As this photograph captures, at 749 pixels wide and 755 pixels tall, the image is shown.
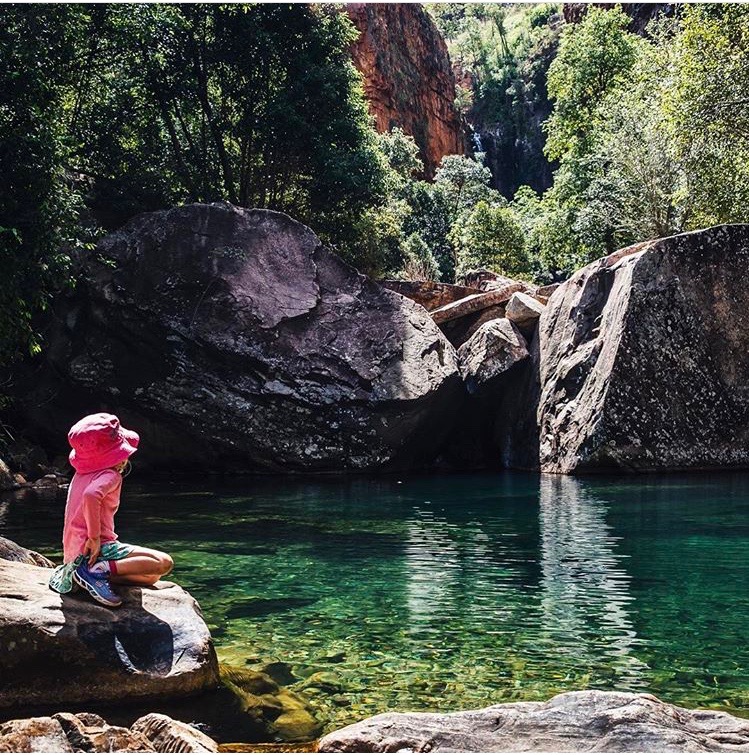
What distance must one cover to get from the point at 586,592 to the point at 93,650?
4783mm

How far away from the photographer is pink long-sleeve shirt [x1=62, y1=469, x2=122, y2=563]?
5301 millimetres

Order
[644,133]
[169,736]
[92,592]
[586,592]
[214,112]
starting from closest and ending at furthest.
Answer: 1. [169,736]
2. [92,592]
3. [586,592]
4. [214,112]
5. [644,133]

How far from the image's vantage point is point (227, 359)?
19344mm

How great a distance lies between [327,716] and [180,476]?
52.3 ft

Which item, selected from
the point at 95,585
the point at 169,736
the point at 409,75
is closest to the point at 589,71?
the point at 409,75

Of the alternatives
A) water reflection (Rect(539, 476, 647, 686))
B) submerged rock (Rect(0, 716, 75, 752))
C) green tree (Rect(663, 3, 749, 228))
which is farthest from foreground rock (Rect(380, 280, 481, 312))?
submerged rock (Rect(0, 716, 75, 752))

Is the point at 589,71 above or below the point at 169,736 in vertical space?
above

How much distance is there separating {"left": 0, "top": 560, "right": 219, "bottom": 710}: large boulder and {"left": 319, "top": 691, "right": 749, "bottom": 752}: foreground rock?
161 cm

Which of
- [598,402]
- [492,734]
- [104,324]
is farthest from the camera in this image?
[104,324]

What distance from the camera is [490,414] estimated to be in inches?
934

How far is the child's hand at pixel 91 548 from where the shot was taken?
5.32 metres

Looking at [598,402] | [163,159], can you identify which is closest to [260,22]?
[163,159]

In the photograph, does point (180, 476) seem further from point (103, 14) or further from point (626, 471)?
point (103, 14)

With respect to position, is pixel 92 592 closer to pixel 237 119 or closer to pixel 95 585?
pixel 95 585
